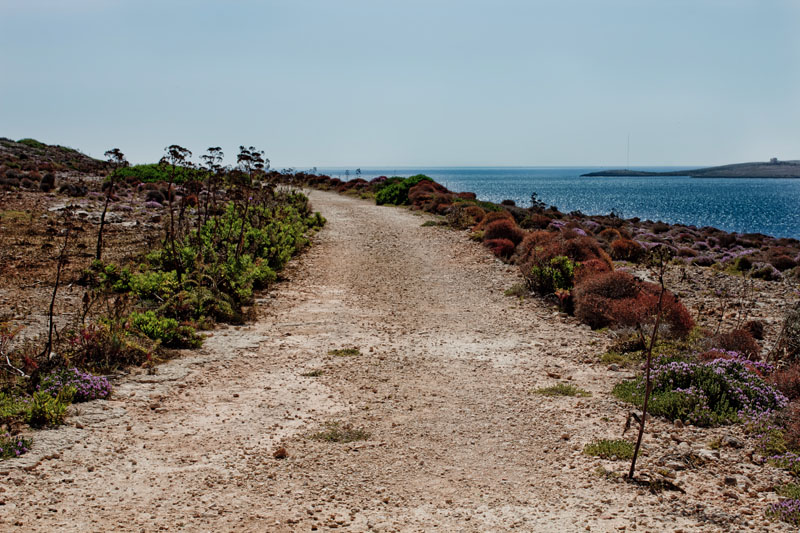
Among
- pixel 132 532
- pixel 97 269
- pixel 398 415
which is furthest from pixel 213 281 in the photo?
pixel 132 532

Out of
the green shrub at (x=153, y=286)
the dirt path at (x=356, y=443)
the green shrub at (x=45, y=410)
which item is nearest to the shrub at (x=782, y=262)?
the dirt path at (x=356, y=443)

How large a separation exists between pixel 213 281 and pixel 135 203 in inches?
521

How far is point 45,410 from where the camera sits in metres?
5.01

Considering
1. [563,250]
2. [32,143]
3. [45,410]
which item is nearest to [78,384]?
[45,410]

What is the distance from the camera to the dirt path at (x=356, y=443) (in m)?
3.97

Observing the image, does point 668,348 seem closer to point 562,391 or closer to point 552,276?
point 562,391

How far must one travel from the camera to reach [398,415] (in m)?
5.83

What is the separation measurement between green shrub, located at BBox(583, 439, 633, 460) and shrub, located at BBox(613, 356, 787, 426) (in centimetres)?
101

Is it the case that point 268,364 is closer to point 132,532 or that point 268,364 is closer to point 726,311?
point 132,532

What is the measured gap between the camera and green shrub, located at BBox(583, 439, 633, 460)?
491 centimetres

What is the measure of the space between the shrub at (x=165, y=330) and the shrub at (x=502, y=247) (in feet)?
29.5

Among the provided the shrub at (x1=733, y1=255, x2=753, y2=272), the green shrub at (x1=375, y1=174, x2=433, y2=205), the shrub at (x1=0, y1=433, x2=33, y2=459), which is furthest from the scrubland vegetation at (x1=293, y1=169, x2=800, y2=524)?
the green shrub at (x1=375, y1=174, x2=433, y2=205)

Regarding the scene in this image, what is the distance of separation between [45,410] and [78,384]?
0.67m

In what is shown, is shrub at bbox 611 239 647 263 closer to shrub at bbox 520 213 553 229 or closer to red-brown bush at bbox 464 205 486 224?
shrub at bbox 520 213 553 229
